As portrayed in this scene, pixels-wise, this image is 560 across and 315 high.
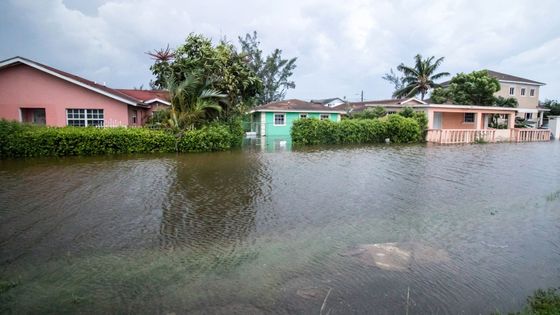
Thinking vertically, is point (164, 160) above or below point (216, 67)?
below

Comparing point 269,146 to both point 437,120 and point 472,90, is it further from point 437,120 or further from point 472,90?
point 472,90

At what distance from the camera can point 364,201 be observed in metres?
8.62

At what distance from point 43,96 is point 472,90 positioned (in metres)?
35.8

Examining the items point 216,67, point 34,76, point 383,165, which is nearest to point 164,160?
point 216,67

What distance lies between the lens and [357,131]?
25.1m

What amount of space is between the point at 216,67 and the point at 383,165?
1130cm

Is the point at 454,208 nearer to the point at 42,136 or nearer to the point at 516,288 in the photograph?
the point at 516,288

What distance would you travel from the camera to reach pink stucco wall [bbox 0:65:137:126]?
19266 mm

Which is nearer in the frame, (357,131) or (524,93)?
(357,131)

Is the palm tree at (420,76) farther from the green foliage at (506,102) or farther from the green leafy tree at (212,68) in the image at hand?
the green leafy tree at (212,68)

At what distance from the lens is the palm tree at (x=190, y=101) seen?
18891 millimetres

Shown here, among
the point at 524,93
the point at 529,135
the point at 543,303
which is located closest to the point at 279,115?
the point at 529,135

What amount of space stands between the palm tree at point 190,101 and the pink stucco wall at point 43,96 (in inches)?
174

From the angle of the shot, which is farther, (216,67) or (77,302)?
(216,67)
